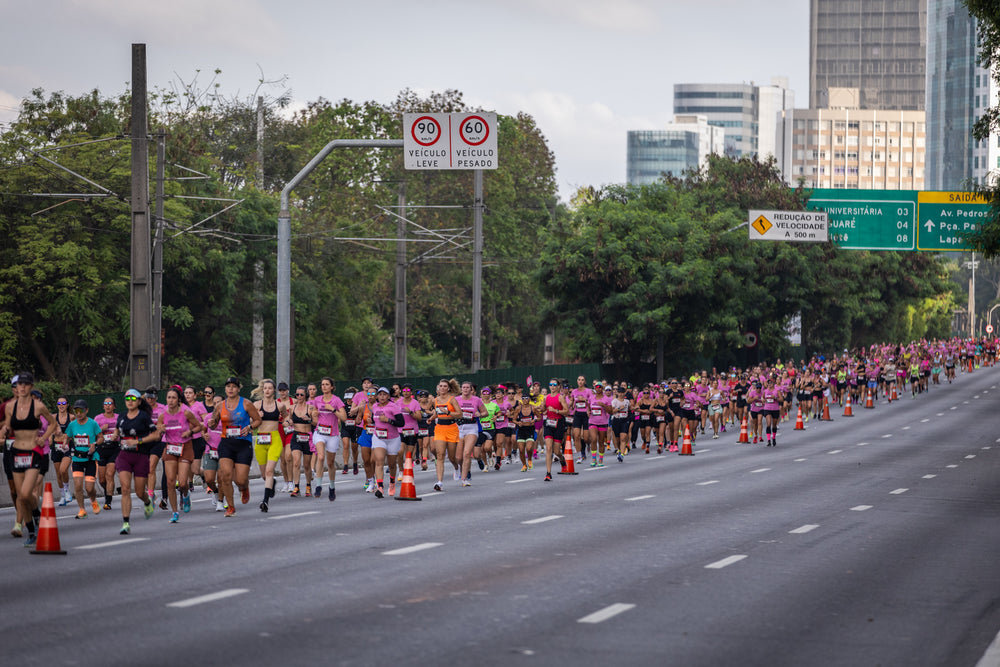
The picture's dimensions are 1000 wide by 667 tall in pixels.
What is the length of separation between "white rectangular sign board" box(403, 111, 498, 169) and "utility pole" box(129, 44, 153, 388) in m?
4.34

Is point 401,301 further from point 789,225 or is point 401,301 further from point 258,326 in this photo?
point 789,225

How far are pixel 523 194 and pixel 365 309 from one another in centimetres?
1759

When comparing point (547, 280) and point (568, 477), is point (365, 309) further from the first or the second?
point (568, 477)

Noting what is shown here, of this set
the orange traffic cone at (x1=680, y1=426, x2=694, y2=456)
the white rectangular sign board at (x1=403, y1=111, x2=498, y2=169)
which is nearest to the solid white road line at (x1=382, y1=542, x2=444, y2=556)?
the white rectangular sign board at (x1=403, y1=111, x2=498, y2=169)

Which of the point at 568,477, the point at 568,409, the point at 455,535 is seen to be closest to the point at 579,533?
the point at 455,535

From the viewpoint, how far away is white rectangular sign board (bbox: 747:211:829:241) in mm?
51344

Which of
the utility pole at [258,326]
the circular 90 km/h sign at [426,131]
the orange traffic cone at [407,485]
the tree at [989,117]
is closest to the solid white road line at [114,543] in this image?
the orange traffic cone at [407,485]

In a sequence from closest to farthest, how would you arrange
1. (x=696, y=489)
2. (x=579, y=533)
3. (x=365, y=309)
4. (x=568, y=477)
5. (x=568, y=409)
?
(x=579, y=533)
(x=696, y=489)
(x=568, y=477)
(x=568, y=409)
(x=365, y=309)

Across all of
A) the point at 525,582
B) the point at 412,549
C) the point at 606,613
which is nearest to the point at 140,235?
the point at 412,549

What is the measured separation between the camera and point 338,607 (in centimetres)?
1131

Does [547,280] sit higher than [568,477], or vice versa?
[547,280]

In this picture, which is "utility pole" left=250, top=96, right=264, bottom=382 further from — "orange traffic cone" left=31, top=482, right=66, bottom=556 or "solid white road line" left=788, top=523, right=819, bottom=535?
"orange traffic cone" left=31, top=482, right=66, bottom=556

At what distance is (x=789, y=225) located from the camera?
52.7 meters

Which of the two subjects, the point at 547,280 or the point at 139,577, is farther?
the point at 547,280
